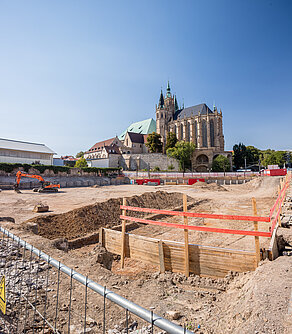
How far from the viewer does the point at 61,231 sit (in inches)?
398

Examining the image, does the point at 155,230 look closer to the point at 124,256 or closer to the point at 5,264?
the point at 124,256

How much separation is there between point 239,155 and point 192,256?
260 ft

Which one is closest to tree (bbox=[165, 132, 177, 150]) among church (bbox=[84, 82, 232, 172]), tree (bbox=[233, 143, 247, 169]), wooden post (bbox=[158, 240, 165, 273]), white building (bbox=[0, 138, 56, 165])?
church (bbox=[84, 82, 232, 172])

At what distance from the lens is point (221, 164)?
62469 millimetres

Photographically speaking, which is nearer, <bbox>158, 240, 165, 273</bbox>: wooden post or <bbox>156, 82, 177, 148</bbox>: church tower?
<bbox>158, 240, 165, 273</bbox>: wooden post

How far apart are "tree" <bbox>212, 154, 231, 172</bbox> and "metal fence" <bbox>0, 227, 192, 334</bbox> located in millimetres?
63177

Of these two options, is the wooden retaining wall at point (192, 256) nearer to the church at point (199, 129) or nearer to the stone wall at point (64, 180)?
the stone wall at point (64, 180)

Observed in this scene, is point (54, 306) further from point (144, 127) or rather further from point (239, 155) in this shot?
point (144, 127)

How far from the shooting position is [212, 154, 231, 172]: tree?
6234 cm

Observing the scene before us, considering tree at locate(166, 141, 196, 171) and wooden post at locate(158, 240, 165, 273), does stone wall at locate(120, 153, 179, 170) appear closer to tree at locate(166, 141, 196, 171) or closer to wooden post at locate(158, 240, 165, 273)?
tree at locate(166, 141, 196, 171)

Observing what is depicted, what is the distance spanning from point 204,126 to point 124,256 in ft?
231

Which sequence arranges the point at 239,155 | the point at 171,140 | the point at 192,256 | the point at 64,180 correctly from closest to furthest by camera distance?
the point at 192,256 → the point at 64,180 → the point at 171,140 → the point at 239,155

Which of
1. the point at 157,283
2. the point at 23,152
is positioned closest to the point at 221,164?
the point at 23,152

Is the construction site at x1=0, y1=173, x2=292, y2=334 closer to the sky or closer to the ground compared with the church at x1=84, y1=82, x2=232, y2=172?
closer to the ground
